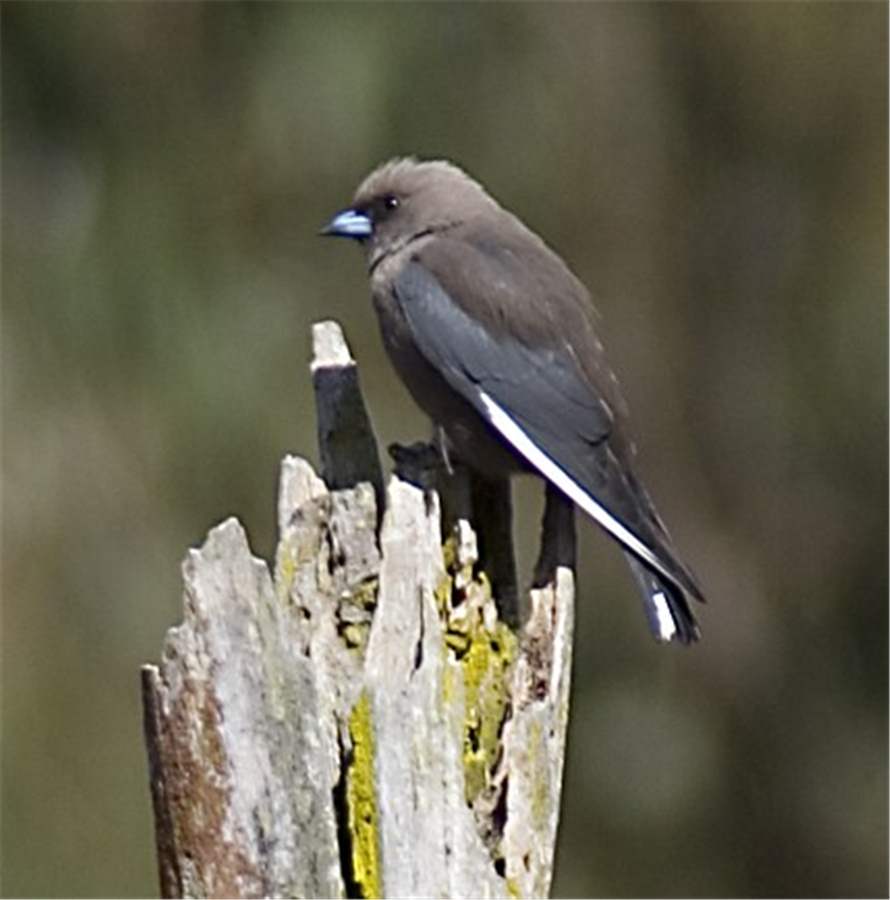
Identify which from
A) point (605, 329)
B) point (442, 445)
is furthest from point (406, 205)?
point (605, 329)

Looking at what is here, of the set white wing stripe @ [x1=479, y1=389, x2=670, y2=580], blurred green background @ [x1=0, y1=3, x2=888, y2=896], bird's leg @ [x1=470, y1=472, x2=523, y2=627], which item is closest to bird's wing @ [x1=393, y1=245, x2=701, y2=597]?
white wing stripe @ [x1=479, y1=389, x2=670, y2=580]

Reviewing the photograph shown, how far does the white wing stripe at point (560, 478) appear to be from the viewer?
19.0ft

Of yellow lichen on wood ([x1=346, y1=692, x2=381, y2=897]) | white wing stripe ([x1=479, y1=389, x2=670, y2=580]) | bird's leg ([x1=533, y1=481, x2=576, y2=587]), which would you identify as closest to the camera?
yellow lichen on wood ([x1=346, y1=692, x2=381, y2=897])

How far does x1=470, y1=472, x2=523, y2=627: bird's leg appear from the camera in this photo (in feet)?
17.7

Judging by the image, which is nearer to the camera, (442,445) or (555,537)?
(555,537)

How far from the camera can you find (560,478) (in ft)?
19.5

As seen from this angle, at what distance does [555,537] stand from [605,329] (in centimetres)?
532

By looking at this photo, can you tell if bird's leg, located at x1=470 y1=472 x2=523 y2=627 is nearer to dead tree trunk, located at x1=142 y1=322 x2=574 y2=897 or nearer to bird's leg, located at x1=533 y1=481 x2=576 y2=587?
bird's leg, located at x1=533 y1=481 x2=576 y2=587

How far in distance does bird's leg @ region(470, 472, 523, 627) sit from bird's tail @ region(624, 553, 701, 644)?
0.30 metres

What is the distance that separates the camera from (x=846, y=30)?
34.9ft

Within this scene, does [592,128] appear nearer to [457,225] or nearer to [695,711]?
[695,711]

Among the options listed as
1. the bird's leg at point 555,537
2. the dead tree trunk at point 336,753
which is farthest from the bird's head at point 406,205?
the dead tree trunk at point 336,753

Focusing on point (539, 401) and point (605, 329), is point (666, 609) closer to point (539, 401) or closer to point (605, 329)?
point (539, 401)

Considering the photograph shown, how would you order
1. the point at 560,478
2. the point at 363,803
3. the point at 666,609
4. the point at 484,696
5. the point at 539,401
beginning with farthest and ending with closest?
the point at 539,401 < the point at 560,478 < the point at 666,609 < the point at 484,696 < the point at 363,803
